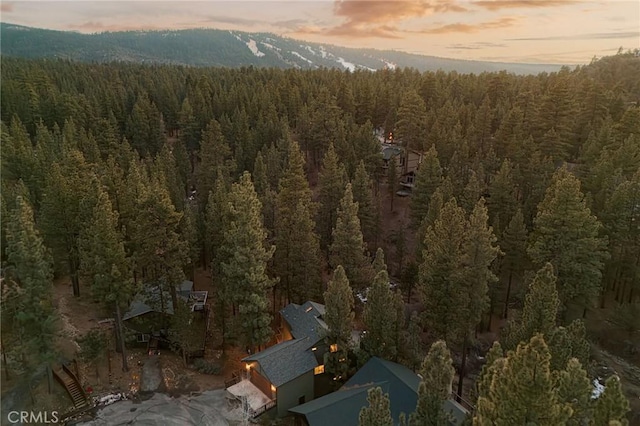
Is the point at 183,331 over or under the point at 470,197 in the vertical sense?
under

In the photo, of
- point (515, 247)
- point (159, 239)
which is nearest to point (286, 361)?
point (159, 239)

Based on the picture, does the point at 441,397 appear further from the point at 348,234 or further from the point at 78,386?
the point at 78,386

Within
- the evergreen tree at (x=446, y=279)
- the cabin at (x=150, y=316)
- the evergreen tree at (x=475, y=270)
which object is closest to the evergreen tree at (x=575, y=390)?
the evergreen tree at (x=475, y=270)

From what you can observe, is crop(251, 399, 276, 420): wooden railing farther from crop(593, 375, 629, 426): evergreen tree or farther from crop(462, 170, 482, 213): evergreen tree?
crop(462, 170, 482, 213): evergreen tree

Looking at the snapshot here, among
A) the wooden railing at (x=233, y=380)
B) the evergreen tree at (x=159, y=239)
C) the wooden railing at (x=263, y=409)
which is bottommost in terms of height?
the wooden railing at (x=233, y=380)

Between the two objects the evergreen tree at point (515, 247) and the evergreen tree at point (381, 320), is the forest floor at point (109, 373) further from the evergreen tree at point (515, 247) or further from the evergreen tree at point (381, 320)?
the evergreen tree at point (515, 247)

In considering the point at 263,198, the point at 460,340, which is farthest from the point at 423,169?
the point at 460,340

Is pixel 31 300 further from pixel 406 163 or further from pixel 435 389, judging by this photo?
pixel 406 163
